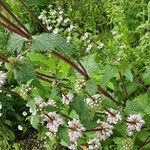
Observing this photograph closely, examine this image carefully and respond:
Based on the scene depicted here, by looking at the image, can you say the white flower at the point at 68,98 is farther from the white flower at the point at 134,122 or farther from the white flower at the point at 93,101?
the white flower at the point at 134,122

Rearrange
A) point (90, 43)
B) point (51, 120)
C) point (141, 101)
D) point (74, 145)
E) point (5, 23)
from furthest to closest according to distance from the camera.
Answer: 1. point (90, 43)
2. point (141, 101)
3. point (74, 145)
4. point (51, 120)
5. point (5, 23)

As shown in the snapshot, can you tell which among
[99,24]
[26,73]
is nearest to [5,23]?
[26,73]

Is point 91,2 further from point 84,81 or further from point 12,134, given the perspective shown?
point 84,81

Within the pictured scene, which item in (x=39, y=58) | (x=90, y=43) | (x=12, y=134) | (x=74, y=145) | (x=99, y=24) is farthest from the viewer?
Result: (x=99, y=24)

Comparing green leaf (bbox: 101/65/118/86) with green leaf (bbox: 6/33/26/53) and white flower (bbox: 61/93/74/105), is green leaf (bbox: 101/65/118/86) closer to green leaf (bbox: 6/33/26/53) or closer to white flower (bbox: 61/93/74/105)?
white flower (bbox: 61/93/74/105)

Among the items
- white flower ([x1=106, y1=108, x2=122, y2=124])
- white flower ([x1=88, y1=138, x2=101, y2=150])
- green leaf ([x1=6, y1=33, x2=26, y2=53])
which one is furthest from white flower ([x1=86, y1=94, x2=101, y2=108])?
green leaf ([x1=6, y1=33, x2=26, y2=53])

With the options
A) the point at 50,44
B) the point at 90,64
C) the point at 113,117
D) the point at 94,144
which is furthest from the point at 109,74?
the point at 50,44

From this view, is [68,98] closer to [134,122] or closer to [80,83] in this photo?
[80,83]
